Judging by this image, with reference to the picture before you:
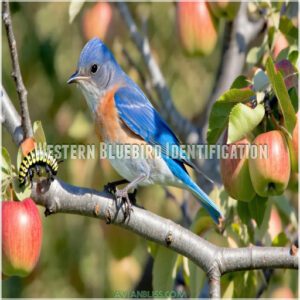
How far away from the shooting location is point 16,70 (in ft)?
11.6

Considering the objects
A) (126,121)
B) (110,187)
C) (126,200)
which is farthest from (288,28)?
(126,200)

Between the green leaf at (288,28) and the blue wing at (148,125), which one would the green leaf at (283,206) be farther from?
the green leaf at (288,28)

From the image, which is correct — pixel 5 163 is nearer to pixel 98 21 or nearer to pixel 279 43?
pixel 279 43

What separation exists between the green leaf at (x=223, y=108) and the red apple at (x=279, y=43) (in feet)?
2.47

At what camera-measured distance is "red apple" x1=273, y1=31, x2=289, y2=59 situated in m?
4.50

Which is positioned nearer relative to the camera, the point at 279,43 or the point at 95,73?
the point at 279,43

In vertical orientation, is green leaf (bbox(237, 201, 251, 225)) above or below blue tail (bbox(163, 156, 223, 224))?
below

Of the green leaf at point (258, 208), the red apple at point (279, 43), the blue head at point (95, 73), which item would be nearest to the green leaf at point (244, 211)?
the green leaf at point (258, 208)

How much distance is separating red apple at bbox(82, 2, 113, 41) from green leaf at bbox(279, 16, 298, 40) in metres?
1.04

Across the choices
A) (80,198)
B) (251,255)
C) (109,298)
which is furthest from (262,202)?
(109,298)

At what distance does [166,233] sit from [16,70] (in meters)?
0.89

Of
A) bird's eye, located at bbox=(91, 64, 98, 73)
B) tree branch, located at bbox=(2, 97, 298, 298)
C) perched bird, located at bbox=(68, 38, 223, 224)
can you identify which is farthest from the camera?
bird's eye, located at bbox=(91, 64, 98, 73)

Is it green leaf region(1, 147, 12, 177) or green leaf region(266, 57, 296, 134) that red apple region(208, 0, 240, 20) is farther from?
green leaf region(1, 147, 12, 177)

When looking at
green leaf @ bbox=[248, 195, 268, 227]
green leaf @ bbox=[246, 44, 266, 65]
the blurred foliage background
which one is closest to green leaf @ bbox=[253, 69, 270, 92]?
green leaf @ bbox=[248, 195, 268, 227]
